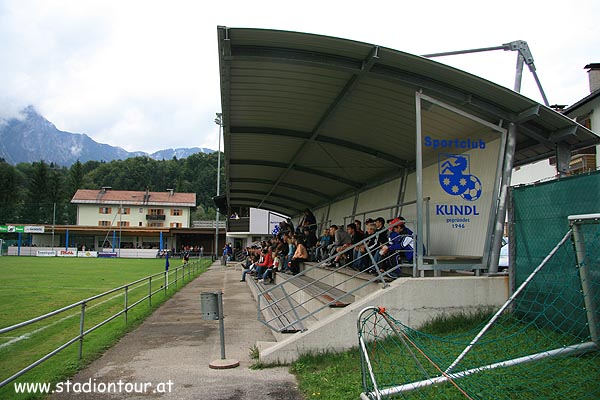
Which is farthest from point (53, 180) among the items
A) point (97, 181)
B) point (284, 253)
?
point (284, 253)

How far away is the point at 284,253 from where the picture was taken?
17203 millimetres

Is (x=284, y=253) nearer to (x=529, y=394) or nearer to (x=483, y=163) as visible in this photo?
(x=483, y=163)

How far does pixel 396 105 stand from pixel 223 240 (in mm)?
65199

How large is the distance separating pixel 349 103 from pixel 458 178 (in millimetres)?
2429

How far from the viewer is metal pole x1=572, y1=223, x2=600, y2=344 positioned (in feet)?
17.3

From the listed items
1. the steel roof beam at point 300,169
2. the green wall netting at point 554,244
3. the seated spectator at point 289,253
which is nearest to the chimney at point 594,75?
the steel roof beam at point 300,169

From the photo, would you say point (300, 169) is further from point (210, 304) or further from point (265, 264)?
point (210, 304)

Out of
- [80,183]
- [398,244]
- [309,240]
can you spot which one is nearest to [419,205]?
[398,244]

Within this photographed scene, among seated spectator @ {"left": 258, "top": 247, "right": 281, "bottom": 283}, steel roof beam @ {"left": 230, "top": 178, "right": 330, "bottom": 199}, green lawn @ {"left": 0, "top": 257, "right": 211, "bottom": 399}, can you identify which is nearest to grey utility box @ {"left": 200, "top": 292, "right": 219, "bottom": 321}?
green lawn @ {"left": 0, "top": 257, "right": 211, "bottom": 399}

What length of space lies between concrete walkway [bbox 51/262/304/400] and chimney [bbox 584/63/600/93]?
21.5 metres

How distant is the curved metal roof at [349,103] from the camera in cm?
707

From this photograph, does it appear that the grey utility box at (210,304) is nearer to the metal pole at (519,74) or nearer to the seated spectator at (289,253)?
the metal pole at (519,74)

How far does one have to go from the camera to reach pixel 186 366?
22.2 ft

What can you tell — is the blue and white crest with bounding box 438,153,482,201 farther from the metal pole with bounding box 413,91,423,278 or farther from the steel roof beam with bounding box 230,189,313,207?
the steel roof beam with bounding box 230,189,313,207
